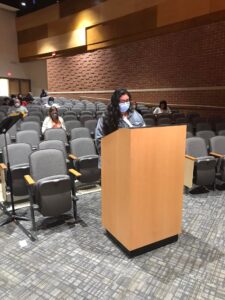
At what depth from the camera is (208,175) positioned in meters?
3.82

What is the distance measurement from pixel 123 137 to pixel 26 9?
15.9 meters

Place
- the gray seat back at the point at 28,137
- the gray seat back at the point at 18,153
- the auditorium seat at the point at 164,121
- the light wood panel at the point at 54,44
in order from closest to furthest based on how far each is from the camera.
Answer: the gray seat back at the point at 18,153, the gray seat back at the point at 28,137, the auditorium seat at the point at 164,121, the light wood panel at the point at 54,44

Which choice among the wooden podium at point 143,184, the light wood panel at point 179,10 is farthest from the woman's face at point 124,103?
the light wood panel at point 179,10

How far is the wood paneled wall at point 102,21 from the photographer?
291 inches

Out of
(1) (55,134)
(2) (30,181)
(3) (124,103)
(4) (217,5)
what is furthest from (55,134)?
(4) (217,5)

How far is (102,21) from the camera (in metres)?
10.2

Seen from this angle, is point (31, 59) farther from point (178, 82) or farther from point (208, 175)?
point (208, 175)

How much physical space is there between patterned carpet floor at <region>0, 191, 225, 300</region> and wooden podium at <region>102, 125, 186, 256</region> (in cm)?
17

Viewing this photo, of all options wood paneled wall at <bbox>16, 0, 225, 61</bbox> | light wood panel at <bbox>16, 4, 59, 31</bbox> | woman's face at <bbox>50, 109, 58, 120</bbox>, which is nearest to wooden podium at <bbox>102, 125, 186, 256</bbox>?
woman's face at <bbox>50, 109, 58, 120</bbox>

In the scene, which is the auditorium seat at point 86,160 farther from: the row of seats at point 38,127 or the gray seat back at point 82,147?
the row of seats at point 38,127

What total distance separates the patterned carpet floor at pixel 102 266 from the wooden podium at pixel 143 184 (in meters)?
0.17

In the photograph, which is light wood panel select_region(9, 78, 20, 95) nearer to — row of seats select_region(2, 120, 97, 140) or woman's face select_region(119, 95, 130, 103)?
row of seats select_region(2, 120, 97, 140)

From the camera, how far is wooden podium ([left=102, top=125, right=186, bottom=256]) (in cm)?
213

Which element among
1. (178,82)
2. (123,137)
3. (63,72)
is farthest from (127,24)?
(123,137)
